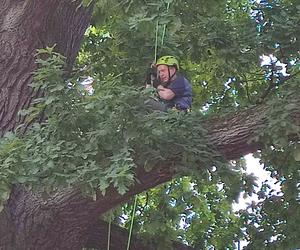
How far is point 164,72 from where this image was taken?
4.54m

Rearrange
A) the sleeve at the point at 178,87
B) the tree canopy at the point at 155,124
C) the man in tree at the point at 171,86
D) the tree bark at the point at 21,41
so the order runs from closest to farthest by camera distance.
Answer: the tree canopy at the point at 155,124 → the man in tree at the point at 171,86 → the sleeve at the point at 178,87 → the tree bark at the point at 21,41

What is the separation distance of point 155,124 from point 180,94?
100 centimetres

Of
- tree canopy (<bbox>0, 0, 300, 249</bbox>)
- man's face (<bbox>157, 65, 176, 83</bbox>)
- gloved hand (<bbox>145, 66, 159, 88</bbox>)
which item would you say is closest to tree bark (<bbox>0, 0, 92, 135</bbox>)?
tree canopy (<bbox>0, 0, 300, 249</bbox>)

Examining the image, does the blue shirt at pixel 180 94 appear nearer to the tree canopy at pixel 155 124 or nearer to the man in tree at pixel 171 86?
the man in tree at pixel 171 86

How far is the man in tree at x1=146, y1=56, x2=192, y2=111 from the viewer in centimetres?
447

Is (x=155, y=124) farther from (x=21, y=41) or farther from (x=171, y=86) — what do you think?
(x=21, y=41)

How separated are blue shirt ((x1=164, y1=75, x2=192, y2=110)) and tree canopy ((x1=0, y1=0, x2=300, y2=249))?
0.20 meters

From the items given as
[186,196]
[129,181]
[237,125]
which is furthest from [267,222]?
[129,181]

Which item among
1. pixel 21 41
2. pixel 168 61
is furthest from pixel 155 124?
pixel 21 41

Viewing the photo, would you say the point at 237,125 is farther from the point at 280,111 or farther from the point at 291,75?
the point at 291,75

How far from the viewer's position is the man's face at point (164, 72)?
4.50m

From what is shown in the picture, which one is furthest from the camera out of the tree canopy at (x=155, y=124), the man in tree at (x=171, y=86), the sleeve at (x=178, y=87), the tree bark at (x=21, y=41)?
the tree bark at (x=21, y=41)

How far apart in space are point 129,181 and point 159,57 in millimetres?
1659

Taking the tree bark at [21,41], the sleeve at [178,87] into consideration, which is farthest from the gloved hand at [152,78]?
the tree bark at [21,41]
